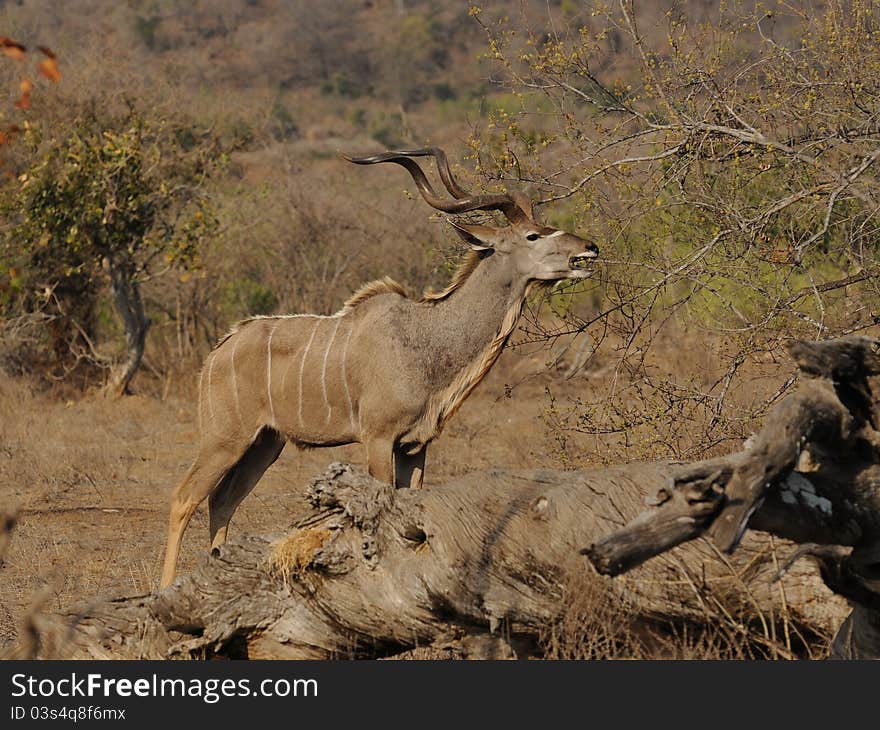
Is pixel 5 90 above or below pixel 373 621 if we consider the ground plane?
below

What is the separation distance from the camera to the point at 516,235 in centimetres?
688

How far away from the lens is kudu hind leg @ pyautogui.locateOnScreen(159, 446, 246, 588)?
6.69 meters

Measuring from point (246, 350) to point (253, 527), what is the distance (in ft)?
4.68

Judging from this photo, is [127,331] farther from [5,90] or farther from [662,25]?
[662,25]

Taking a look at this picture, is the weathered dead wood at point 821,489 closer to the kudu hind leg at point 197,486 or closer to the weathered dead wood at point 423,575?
the weathered dead wood at point 423,575

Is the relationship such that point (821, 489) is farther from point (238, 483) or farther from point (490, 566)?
point (238, 483)

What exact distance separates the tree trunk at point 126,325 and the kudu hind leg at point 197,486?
20.8ft

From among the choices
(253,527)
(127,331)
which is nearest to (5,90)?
(127,331)

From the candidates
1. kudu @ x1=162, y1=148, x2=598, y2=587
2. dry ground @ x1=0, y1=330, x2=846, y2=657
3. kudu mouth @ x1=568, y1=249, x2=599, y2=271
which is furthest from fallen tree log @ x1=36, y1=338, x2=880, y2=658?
kudu mouth @ x1=568, y1=249, x2=599, y2=271

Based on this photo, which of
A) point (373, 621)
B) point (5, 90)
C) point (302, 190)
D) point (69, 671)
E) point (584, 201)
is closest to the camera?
point (69, 671)

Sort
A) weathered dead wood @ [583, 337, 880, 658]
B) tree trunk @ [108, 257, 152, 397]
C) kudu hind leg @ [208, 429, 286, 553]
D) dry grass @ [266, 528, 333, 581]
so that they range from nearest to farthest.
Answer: weathered dead wood @ [583, 337, 880, 658], dry grass @ [266, 528, 333, 581], kudu hind leg @ [208, 429, 286, 553], tree trunk @ [108, 257, 152, 397]

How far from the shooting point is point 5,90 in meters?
12.5

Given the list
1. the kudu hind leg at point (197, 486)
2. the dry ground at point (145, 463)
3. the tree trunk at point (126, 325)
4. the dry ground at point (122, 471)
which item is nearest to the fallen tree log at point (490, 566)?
the dry ground at point (145, 463)

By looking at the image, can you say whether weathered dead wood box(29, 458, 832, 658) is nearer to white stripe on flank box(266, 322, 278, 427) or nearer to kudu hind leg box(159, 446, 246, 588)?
kudu hind leg box(159, 446, 246, 588)
